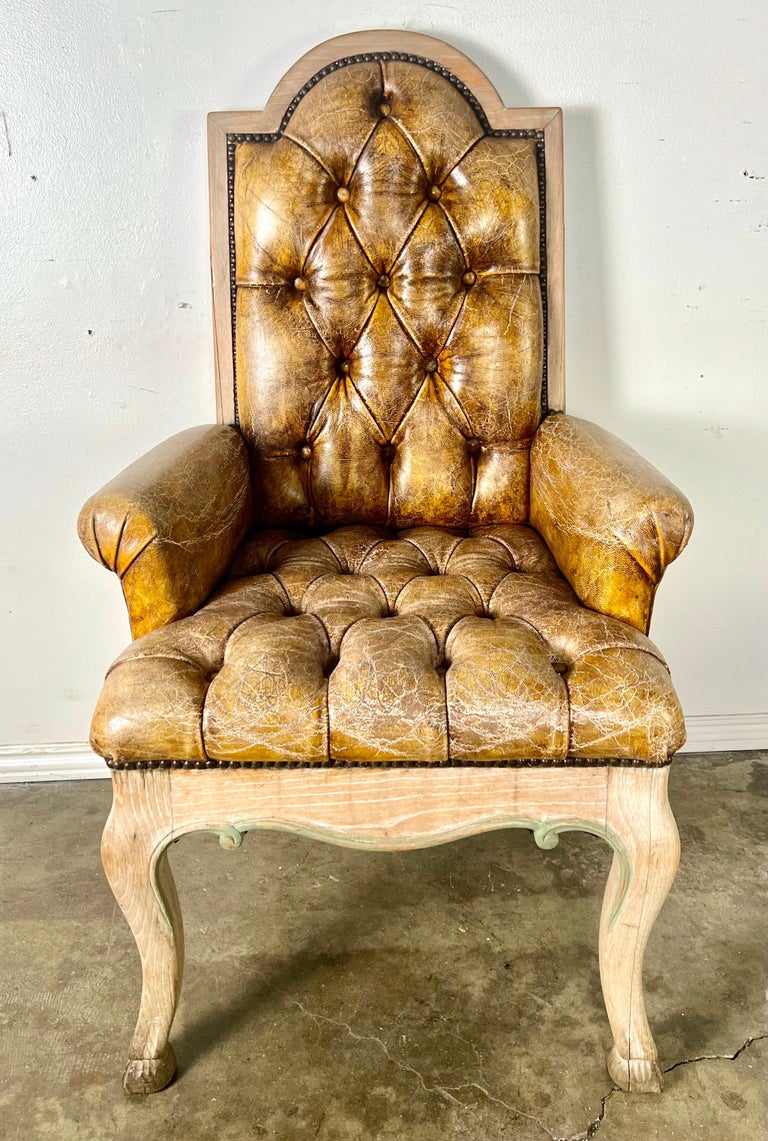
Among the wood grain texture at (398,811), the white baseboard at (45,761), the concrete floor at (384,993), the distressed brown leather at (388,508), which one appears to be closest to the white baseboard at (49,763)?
the white baseboard at (45,761)

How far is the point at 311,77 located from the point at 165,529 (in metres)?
0.83

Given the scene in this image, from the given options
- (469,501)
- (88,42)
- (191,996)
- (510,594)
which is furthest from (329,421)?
(191,996)

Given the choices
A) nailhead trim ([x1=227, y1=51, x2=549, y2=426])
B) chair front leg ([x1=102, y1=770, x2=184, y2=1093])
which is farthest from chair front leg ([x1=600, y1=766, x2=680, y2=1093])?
nailhead trim ([x1=227, y1=51, x2=549, y2=426])

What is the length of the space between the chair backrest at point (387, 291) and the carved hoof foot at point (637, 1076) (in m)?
0.77

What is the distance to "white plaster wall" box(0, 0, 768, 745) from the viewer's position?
1.46m

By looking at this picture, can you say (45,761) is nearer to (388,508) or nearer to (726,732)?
(388,508)

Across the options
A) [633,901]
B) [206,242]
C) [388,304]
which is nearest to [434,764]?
[633,901]

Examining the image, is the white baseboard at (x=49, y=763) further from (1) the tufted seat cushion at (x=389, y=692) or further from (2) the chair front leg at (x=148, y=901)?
(1) the tufted seat cushion at (x=389, y=692)

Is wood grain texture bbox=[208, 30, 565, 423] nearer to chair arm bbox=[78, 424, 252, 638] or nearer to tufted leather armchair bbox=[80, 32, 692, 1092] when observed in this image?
tufted leather armchair bbox=[80, 32, 692, 1092]

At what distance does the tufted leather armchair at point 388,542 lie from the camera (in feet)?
2.99

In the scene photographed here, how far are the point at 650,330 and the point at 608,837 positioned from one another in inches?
40.2

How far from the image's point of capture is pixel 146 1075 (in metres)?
1.03

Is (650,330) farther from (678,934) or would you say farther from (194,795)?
(194,795)

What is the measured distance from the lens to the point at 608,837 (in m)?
0.96
